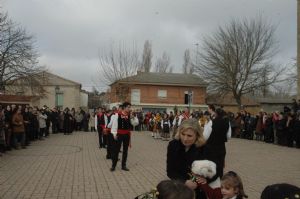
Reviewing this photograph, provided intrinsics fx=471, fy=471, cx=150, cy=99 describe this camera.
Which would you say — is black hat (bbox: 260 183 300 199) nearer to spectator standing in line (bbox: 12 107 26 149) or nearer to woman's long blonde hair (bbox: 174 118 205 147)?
woman's long blonde hair (bbox: 174 118 205 147)

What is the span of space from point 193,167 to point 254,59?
41861mm

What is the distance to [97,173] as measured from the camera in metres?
12.2

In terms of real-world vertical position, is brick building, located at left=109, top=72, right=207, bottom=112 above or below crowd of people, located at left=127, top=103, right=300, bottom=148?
above

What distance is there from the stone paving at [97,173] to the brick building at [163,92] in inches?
1580

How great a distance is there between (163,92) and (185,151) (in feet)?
181

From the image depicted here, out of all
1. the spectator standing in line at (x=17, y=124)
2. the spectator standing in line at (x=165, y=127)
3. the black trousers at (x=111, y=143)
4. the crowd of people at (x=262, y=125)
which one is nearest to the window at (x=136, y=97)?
the crowd of people at (x=262, y=125)

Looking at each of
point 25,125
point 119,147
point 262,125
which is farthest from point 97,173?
point 262,125

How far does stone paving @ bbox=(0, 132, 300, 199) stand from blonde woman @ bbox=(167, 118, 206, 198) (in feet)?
13.8

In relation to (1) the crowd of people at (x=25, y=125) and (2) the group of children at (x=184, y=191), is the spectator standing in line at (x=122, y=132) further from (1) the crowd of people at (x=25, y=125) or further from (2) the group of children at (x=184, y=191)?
(2) the group of children at (x=184, y=191)

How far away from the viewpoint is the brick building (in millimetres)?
58500

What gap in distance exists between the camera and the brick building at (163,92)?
5850cm

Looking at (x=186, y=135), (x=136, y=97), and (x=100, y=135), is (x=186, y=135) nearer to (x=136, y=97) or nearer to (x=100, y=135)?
(x=100, y=135)

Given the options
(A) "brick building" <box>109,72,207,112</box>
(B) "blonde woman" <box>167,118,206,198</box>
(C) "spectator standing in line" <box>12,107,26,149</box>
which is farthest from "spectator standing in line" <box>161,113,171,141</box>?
(A) "brick building" <box>109,72,207,112</box>

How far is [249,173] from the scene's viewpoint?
12.4m
